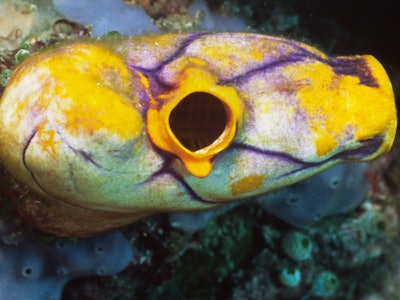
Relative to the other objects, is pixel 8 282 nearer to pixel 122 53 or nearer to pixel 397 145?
pixel 122 53

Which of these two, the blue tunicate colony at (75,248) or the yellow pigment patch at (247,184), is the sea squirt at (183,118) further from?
the blue tunicate colony at (75,248)

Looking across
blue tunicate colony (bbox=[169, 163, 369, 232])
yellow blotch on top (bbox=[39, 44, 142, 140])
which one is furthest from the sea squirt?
blue tunicate colony (bbox=[169, 163, 369, 232])

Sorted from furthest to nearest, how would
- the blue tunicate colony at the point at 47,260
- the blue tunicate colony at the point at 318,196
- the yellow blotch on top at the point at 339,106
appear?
1. the blue tunicate colony at the point at 318,196
2. the blue tunicate colony at the point at 47,260
3. the yellow blotch on top at the point at 339,106

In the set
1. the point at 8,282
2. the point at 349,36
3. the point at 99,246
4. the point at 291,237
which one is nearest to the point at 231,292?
the point at 291,237

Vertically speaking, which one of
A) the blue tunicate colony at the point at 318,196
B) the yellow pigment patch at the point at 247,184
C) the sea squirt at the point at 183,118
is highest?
the sea squirt at the point at 183,118

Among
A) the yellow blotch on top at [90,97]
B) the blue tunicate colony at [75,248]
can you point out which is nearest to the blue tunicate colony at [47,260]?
the blue tunicate colony at [75,248]

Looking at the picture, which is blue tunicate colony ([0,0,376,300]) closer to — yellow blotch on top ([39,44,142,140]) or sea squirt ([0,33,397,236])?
sea squirt ([0,33,397,236])
